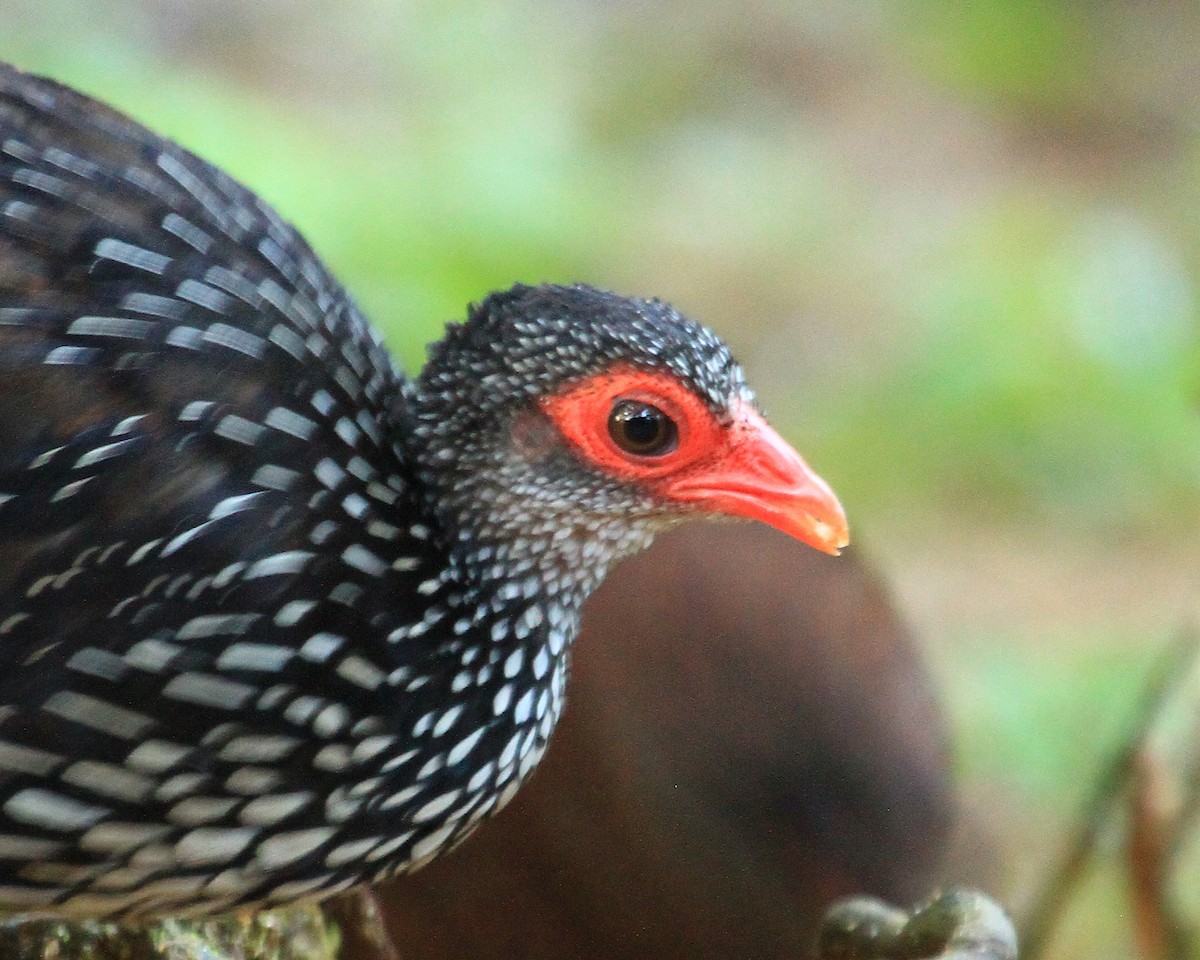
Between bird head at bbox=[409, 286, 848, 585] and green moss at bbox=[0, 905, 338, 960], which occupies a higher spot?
bird head at bbox=[409, 286, 848, 585]

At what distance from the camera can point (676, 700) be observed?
2012 mm

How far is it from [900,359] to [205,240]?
3457 millimetres

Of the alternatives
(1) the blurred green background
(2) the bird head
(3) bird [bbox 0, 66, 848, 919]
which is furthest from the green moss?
(1) the blurred green background

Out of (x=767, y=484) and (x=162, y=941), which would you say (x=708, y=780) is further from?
(x=162, y=941)

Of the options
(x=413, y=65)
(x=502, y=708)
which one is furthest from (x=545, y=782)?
(x=413, y=65)

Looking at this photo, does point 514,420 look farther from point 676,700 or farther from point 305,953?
point 305,953

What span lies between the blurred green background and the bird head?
1823mm

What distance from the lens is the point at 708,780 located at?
79.7 inches

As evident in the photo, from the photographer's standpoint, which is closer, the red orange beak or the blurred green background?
the red orange beak

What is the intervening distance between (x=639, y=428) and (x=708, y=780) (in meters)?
0.63

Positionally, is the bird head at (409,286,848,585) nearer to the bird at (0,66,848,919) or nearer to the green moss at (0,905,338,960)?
the bird at (0,66,848,919)

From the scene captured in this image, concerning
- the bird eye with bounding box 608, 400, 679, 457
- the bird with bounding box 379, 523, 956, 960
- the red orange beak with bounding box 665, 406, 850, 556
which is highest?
the bird eye with bounding box 608, 400, 679, 457

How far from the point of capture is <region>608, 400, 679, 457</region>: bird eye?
1.60m

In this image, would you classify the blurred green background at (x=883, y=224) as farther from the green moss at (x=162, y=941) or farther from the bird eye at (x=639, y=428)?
the bird eye at (x=639, y=428)
